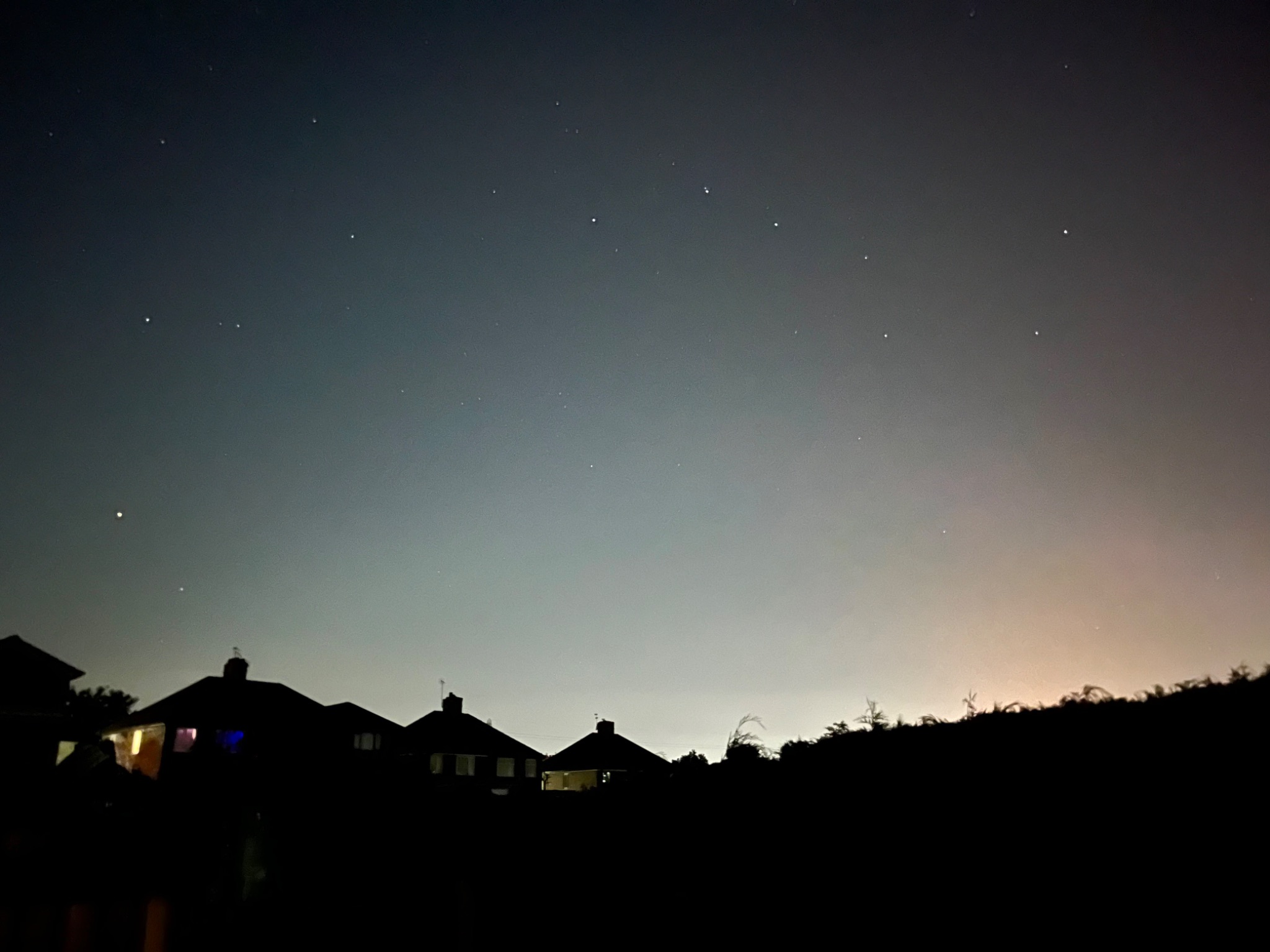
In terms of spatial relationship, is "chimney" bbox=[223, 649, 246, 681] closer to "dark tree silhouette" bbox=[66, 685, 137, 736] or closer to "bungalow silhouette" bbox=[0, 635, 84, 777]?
"bungalow silhouette" bbox=[0, 635, 84, 777]

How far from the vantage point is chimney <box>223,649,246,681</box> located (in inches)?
1757

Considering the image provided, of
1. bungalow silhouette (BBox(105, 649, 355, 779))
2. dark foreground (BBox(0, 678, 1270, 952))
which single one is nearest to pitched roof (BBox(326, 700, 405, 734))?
bungalow silhouette (BBox(105, 649, 355, 779))

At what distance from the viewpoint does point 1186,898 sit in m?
4.14

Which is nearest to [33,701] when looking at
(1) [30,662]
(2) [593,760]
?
(1) [30,662]

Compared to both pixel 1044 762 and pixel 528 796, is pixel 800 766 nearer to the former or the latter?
pixel 1044 762

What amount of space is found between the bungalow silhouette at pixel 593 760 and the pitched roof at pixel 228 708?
59.2ft

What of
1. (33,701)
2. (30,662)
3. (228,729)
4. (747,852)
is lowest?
(747,852)

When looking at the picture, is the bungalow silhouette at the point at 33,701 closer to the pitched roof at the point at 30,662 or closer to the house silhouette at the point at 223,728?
the pitched roof at the point at 30,662

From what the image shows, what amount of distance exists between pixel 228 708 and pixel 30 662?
925 cm

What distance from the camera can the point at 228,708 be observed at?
42.5 meters

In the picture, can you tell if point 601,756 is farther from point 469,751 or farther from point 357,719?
point 357,719

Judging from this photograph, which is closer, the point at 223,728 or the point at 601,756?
the point at 223,728

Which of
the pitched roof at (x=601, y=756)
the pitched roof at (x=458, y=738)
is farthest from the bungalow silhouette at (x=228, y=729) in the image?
the pitched roof at (x=601, y=756)

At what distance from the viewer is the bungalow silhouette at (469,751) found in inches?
Answer: 2137
